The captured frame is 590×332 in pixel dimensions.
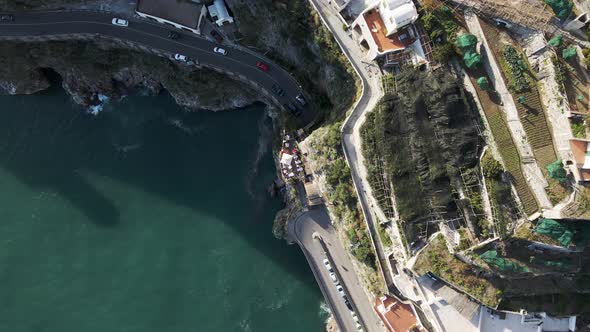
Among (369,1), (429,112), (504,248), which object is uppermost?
(369,1)

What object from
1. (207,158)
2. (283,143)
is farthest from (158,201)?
(283,143)

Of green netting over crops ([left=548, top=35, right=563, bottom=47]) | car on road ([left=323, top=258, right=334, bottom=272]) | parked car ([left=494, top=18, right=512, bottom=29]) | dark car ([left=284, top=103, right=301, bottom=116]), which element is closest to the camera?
green netting over crops ([left=548, top=35, right=563, bottom=47])

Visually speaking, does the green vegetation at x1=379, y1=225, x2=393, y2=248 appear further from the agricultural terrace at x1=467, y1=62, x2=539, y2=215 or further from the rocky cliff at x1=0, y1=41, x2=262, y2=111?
the rocky cliff at x1=0, y1=41, x2=262, y2=111

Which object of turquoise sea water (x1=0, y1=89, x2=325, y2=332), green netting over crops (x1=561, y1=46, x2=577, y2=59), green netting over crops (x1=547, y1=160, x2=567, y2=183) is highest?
green netting over crops (x1=561, y1=46, x2=577, y2=59)

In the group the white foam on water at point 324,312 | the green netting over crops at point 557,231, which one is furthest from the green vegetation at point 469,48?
the white foam on water at point 324,312

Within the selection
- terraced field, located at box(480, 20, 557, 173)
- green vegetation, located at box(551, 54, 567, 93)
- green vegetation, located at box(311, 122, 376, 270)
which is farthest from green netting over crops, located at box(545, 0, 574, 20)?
green vegetation, located at box(311, 122, 376, 270)

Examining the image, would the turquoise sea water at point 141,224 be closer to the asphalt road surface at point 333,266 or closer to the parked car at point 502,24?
the asphalt road surface at point 333,266

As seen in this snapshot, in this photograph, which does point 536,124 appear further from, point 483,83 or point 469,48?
point 469,48

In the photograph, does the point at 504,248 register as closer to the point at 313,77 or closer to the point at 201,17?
the point at 313,77
